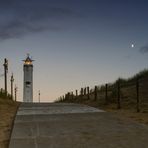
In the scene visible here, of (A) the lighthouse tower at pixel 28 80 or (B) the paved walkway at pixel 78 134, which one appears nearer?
(B) the paved walkway at pixel 78 134

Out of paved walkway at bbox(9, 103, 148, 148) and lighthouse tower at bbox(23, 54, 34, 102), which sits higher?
lighthouse tower at bbox(23, 54, 34, 102)

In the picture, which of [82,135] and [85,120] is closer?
[82,135]

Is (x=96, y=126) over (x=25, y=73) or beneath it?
beneath

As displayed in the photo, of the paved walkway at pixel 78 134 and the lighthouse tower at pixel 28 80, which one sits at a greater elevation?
the lighthouse tower at pixel 28 80

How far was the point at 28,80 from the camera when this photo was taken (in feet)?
272

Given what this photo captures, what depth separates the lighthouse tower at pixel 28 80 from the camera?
78.6m

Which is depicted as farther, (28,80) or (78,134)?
(28,80)

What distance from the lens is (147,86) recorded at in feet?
93.9

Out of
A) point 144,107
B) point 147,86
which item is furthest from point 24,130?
point 147,86

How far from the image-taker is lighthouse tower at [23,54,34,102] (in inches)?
3093

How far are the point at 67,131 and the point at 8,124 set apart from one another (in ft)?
9.91

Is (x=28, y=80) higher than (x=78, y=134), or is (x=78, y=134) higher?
(x=28, y=80)

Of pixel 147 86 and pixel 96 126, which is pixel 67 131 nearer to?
pixel 96 126

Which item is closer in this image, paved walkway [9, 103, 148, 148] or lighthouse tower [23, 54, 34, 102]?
paved walkway [9, 103, 148, 148]
